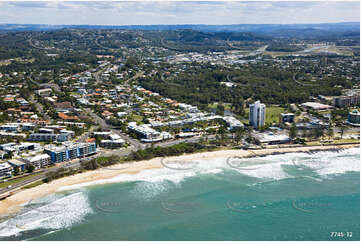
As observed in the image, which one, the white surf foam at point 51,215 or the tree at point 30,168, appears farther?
the tree at point 30,168

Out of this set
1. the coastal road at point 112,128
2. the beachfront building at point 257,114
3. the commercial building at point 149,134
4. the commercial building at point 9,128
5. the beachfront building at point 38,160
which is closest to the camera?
the beachfront building at point 38,160

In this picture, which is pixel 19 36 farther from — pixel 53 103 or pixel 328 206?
pixel 328 206

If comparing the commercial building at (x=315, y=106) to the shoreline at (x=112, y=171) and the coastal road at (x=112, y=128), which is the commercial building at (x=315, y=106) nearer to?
the shoreline at (x=112, y=171)

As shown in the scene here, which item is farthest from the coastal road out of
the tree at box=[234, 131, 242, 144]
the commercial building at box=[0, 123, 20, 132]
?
the tree at box=[234, 131, 242, 144]

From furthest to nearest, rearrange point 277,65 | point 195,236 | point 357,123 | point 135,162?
point 277,65, point 357,123, point 135,162, point 195,236

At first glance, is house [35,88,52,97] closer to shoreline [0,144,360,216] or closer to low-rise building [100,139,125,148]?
low-rise building [100,139,125,148]

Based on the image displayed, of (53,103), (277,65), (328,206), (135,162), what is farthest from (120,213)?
(277,65)

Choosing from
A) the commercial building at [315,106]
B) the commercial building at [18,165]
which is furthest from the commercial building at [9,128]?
the commercial building at [315,106]
